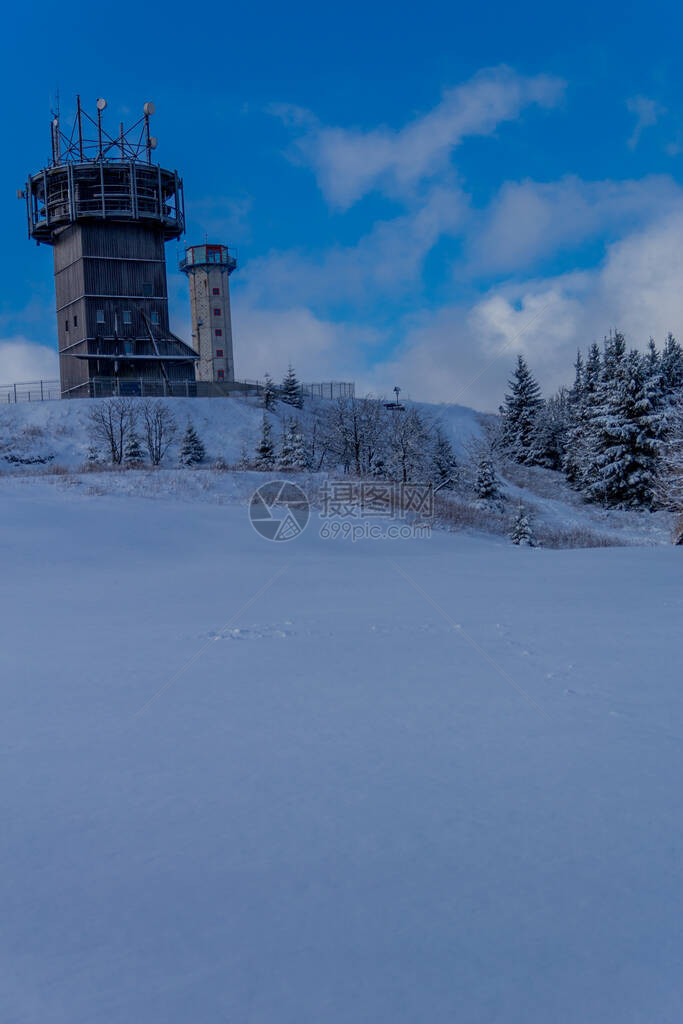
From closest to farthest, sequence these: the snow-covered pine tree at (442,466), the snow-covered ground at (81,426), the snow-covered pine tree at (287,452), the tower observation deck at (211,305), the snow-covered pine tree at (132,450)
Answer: the snow-covered pine tree at (132,450) < the snow-covered ground at (81,426) < the snow-covered pine tree at (287,452) < the snow-covered pine tree at (442,466) < the tower observation deck at (211,305)

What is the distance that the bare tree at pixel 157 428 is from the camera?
41.0 m

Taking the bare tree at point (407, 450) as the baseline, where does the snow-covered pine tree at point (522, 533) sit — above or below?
below

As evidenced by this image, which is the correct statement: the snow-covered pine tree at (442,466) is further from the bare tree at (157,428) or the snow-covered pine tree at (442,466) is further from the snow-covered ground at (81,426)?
the bare tree at (157,428)

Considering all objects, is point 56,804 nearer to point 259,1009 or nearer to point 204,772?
point 204,772

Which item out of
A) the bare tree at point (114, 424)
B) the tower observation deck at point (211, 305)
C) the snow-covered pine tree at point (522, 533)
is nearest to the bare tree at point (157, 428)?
the bare tree at point (114, 424)

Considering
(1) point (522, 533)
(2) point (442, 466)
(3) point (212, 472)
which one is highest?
(2) point (442, 466)

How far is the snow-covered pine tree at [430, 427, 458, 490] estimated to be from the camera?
47122 millimetres

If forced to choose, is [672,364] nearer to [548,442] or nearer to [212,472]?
[548,442]

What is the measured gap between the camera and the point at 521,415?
60375mm

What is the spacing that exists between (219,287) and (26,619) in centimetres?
7086

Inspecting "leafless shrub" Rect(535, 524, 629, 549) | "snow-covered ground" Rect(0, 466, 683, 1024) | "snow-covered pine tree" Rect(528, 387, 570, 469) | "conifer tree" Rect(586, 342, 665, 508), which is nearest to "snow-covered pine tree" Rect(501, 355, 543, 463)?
"snow-covered pine tree" Rect(528, 387, 570, 469)

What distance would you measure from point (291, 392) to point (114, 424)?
20238mm

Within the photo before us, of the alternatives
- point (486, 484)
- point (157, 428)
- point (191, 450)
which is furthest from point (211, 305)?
point (486, 484)

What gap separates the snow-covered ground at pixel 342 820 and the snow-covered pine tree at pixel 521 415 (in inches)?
2048
